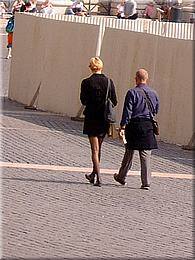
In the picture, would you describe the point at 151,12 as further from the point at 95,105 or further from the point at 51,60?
the point at 95,105

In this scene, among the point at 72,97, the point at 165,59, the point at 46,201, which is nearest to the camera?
the point at 46,201

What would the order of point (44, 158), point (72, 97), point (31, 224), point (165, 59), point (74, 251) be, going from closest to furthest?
point (74, 251)
point (31, 224)
point (44, 158)
point (165, 59)
point (72, 97)

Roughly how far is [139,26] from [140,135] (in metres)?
9.46

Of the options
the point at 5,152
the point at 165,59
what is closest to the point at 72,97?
the point at 165,59

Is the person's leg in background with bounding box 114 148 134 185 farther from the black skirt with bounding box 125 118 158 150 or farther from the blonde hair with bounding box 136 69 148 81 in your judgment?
the blonde hair with bounding box 136 69 148 81

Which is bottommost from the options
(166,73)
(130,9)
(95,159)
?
(95,159)

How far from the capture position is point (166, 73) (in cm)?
1800

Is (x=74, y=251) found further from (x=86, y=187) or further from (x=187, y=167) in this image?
(x=187, y=167)

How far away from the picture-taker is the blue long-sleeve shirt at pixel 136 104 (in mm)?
12922

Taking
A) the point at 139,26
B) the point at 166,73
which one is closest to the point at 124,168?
the point at 166,73

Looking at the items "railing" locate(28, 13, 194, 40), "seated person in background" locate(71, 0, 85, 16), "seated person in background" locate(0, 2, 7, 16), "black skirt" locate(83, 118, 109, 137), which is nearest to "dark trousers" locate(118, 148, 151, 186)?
"black skirt" locate(83, 118, 109, 137)

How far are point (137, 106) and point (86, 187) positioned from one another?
1.26m

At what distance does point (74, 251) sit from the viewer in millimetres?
9109

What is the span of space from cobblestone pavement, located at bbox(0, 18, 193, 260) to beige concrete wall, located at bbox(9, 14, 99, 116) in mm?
2785
